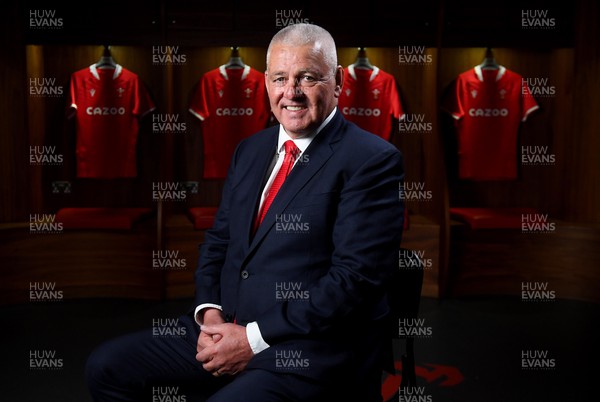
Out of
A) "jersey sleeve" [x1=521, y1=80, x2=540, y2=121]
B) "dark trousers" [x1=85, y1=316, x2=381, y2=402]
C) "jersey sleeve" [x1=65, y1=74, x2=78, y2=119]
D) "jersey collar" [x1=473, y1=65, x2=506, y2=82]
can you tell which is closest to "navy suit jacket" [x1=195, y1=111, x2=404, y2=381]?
"dark trousers" [x1=85, y1=316, x2=381, y2=402]

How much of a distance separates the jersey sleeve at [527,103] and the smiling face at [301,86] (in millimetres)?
3388

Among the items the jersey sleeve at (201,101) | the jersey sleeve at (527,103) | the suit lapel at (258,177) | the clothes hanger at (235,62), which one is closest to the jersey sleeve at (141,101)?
the jersey sleeve at (201,101)

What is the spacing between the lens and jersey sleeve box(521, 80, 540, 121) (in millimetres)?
4633

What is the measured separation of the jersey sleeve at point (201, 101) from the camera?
4.50 metres

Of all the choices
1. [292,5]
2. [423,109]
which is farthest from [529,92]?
[292,5]

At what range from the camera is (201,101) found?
4.51 meters

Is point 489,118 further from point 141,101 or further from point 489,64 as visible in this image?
point 141,101

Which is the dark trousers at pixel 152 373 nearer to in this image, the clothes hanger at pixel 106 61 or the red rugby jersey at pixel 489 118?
the clothes hanger at pixel 106 61

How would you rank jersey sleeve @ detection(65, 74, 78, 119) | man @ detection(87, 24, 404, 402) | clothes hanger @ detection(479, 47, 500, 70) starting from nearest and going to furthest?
man @ detection(87, 24, 404, 402), jersey sleeve @ detection(65, 74, 78, 119), clothes hanger @ detection(479, 47, 500, 70)

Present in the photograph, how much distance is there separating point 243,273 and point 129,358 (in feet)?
1.13

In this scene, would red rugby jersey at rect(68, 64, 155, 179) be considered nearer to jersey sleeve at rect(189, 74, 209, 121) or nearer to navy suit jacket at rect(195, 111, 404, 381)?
jersey sleeve at rect(189, 74, 209, 121)

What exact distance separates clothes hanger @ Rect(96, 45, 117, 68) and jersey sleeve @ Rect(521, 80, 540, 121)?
9.70ft

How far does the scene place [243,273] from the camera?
158cm

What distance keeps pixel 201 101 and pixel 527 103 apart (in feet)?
7.78
